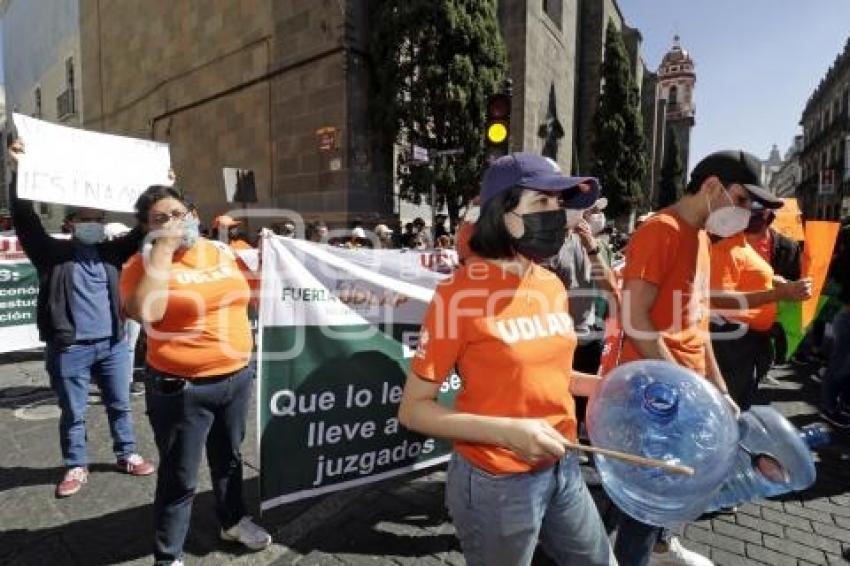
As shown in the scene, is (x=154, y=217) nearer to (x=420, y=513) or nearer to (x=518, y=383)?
(x=518, y=383)

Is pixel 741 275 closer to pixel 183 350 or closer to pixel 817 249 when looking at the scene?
pixel 817 249

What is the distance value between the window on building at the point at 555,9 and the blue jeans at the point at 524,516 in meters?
24.2

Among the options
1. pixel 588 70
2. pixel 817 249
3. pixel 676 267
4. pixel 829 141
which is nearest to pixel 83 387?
pixel 676 267

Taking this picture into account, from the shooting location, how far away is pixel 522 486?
163 cm

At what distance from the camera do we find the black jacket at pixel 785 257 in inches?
211

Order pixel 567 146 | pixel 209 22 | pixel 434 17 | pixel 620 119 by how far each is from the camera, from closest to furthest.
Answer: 1. pixel 434 17
2. pixel 209 22
3. pixel 567 146
4. pixel 620 119

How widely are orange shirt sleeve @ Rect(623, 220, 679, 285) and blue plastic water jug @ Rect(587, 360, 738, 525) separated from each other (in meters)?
0.46

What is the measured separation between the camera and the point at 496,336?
5.23ft

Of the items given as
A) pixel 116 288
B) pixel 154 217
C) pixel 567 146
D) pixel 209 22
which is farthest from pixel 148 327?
pixel 567 146

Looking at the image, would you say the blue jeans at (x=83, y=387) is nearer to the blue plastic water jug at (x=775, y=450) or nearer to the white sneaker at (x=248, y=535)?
the white sneaker at (x=248, y=535)

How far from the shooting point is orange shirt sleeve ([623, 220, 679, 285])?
90.9 inches

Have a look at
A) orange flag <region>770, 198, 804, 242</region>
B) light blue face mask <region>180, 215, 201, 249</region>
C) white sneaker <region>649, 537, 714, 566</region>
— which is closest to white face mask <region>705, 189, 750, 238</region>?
white sneaker <region>649, 537, 714, 566</region>

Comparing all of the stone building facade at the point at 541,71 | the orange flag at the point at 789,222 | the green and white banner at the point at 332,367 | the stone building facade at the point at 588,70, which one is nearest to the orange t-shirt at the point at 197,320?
the green and white banner at the point at 332,367

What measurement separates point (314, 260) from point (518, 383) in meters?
1.86
